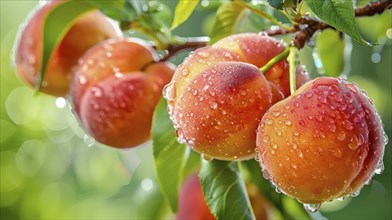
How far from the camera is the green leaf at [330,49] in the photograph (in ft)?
3.77

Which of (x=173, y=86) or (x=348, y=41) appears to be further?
(x=348, y=41)

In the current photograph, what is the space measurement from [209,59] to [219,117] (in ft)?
0.28

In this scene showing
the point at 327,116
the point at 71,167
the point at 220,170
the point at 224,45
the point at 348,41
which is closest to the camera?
the point at 327,116

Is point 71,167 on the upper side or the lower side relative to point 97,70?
lower

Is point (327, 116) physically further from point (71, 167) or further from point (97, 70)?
point (71, 167)

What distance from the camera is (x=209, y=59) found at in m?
0.83

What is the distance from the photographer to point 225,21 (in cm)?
110

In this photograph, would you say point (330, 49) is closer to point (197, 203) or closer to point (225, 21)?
point (225, 21)

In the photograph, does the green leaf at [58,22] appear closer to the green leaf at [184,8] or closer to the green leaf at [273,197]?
the green leaf at [184,8]

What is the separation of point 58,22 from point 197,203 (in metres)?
0.36

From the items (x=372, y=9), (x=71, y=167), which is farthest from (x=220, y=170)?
(x=71, y=167)

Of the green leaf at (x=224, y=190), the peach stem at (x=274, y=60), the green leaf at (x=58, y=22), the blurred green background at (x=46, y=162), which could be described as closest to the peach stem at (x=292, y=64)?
the peach stem at (x=274, y=60)

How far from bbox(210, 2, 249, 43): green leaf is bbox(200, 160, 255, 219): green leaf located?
220 mm

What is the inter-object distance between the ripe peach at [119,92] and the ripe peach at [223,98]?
23cm
